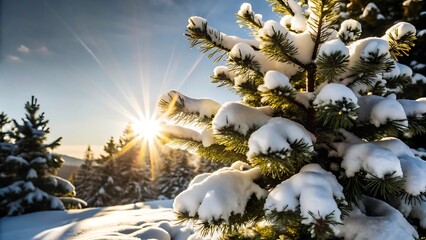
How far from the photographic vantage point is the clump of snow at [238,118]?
70.9 inches

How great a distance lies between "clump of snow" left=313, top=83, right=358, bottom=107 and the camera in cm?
154

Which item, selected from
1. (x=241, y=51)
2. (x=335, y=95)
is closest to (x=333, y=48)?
(x=335, y=95)

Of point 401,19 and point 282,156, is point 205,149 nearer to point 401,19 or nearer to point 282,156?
point 282,156

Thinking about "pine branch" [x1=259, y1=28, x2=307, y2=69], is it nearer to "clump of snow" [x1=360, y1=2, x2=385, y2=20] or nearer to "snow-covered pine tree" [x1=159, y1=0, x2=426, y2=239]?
"snow-covered pine tree" [x1=159, y1=0, x2=426, y2=239]

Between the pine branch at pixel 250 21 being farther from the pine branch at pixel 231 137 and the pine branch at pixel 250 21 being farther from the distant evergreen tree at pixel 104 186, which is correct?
the distant evergreen tree at pixel 104 186

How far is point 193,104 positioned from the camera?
224cm

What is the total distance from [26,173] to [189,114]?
17512mm

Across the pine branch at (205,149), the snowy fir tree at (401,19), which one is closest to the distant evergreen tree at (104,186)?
the snowy fir tree at (401,19)

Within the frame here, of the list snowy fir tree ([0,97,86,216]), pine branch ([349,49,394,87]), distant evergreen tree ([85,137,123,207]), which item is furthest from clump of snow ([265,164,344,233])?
distant evergreen tree ([85,137,123,207])

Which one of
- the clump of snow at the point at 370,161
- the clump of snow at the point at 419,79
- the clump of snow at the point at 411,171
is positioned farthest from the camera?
the clump of snow at the point at 419,79

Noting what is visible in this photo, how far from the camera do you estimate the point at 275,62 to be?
7.51 feet

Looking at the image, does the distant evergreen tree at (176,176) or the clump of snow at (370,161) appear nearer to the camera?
the clump of snow at (370,161)

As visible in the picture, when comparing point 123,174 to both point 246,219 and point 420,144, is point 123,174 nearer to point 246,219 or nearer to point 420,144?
point 420,144

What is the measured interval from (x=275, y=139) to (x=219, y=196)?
53 centimetres
